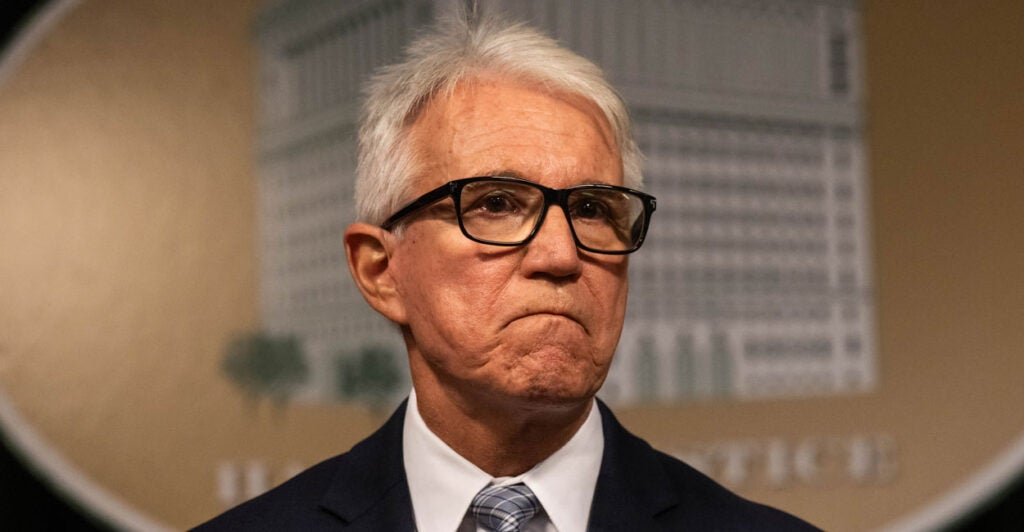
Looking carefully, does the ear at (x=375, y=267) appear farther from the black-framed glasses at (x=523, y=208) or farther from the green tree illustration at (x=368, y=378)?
the green tree illustration at (x=368, y=378)

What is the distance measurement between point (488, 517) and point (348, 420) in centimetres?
134

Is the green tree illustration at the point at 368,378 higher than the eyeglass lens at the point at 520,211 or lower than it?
lower

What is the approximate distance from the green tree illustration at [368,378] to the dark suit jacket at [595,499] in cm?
112

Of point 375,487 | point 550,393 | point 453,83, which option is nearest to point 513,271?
point 550,393

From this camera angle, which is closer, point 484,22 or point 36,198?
point 484,22

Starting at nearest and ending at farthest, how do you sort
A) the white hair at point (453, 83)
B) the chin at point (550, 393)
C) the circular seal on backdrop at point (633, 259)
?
1. the chin at point (550, 393)
2. the white hair at point (453, 83)
3. the circular seal on backdrop at point (633, 259)


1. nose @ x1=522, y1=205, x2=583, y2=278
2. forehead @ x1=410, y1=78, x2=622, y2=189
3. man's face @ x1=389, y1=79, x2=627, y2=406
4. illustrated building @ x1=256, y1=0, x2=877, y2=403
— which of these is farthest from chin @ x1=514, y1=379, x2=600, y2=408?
illustrated building @ x1=256, y1=0, x2=877, y2=403

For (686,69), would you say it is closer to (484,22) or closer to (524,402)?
(484,22)

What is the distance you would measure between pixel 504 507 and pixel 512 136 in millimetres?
422

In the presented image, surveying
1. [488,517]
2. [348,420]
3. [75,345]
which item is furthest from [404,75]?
[75,345]

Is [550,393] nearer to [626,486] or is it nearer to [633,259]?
[626,486]

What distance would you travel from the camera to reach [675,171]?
2.71 m

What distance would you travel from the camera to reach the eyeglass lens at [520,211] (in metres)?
1.15

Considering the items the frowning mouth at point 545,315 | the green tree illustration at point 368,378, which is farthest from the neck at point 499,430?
the green tree illustration at point 368,378
